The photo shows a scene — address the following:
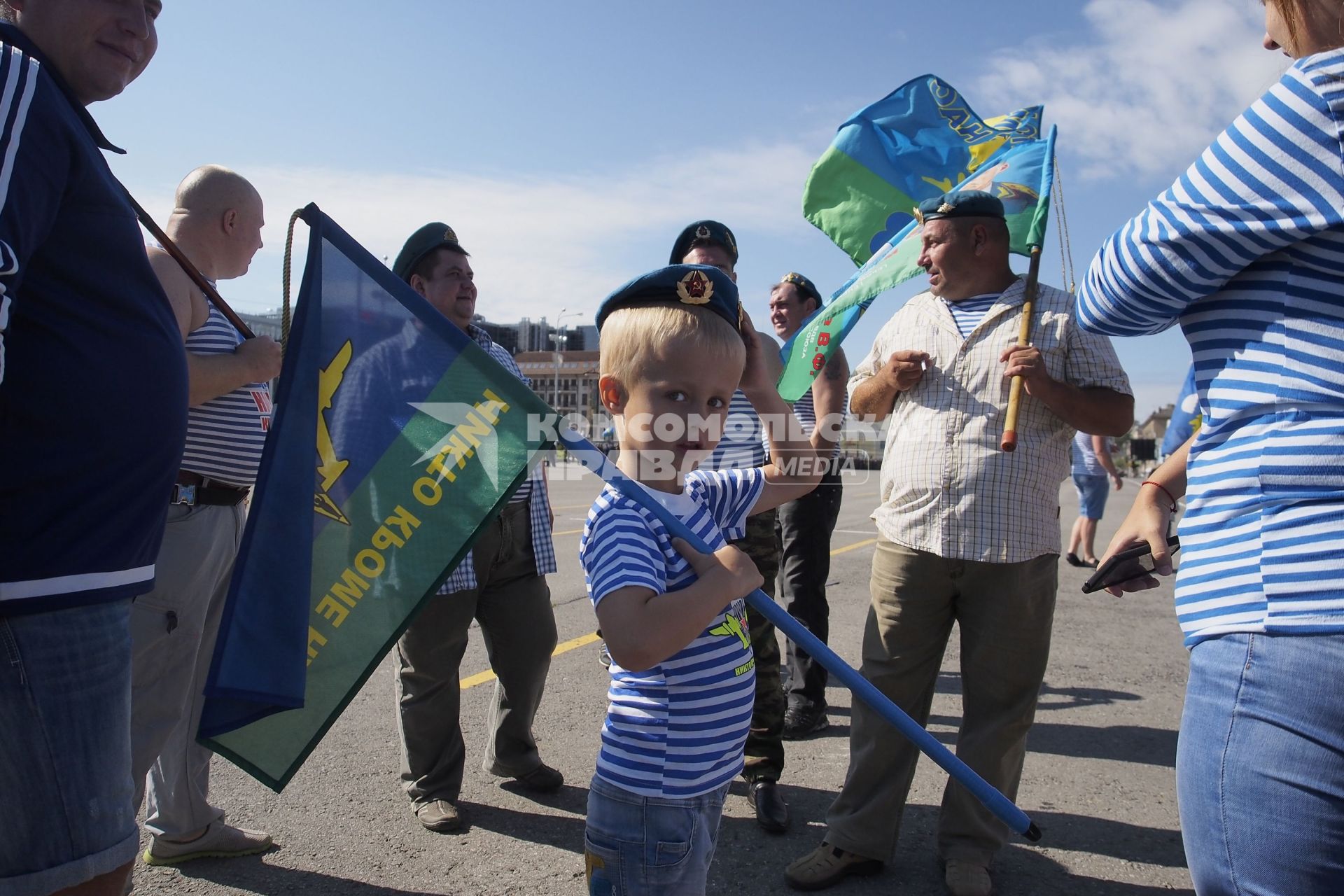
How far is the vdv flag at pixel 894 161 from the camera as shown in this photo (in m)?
4.16

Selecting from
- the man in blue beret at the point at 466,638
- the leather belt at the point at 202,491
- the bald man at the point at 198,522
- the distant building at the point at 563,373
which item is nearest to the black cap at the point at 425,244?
the man in blue beret at the point at 466,638

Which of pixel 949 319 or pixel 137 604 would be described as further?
pixel 949 319

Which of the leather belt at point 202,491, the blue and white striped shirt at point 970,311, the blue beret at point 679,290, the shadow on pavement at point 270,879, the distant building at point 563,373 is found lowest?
the shadow on pavement at point 270,879

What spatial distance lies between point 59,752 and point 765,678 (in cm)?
262

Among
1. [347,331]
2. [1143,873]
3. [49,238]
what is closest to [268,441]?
[347,331]

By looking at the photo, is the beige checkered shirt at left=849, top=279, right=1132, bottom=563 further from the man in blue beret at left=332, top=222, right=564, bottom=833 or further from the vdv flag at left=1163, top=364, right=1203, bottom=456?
the man in blue beret at left=332, top=222, right=564, bottom=833

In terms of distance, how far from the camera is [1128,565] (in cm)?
189

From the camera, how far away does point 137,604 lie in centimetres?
264

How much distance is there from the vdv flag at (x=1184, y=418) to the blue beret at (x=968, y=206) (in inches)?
52.6

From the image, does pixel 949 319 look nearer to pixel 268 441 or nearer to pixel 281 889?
pixel 268 441

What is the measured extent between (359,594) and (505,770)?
2070 mm

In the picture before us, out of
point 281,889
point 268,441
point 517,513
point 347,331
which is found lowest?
point 281,889

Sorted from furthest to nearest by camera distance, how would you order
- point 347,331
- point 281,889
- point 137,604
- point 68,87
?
point 281,889
point 137,604
point 347,331
point 68,87

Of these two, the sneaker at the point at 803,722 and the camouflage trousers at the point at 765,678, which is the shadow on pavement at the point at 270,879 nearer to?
the camouflage trousers at the point at 765,678
